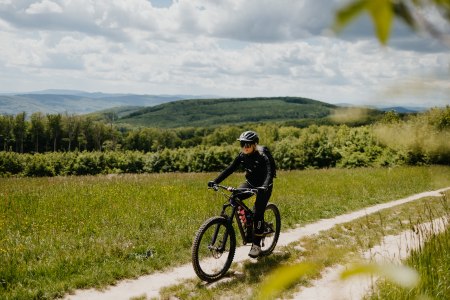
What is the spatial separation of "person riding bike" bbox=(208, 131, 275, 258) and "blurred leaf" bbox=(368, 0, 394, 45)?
7.37 meters

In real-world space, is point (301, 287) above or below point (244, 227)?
below

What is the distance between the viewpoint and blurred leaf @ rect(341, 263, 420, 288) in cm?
72

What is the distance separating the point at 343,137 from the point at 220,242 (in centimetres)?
4705

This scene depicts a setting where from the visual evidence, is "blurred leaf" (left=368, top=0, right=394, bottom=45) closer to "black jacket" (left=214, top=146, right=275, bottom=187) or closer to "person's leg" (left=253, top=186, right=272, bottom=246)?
"black jacket" (left=214, top=146, right=275, bottom=187)

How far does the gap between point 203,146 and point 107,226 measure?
6666 centimetres

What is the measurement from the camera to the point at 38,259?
8578 millimetres

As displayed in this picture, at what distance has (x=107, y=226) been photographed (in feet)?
36.2

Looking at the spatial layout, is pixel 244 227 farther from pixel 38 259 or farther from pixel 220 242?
pixel 38 259

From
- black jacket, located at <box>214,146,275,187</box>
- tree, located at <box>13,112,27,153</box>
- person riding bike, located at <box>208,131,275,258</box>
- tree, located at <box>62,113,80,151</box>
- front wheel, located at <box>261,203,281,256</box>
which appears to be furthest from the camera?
tree, located at <box>62,113,80,151</box>

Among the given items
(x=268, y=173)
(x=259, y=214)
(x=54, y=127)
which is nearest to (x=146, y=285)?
(x=259, y=214)

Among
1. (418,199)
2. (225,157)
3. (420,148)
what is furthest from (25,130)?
(420,148)

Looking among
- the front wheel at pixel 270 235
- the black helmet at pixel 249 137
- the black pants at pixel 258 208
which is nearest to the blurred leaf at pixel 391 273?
the black helmet at pixel 249 137

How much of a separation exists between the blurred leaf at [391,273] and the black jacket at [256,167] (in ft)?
24.3

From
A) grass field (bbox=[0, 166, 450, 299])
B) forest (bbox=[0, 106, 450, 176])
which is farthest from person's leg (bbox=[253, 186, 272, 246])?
forest (bbox=[0, 106, 450, 176])
